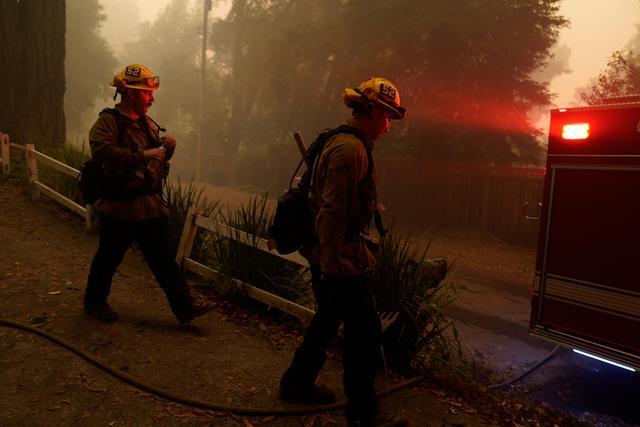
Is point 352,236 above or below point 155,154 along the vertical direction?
below

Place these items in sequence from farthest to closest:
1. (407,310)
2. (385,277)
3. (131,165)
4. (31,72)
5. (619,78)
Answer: (619,78), (31,72), (385,277), (407,310), (131,165)

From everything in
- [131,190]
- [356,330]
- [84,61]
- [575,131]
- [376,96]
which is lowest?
[356,330]

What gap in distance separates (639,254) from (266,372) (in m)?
3.15

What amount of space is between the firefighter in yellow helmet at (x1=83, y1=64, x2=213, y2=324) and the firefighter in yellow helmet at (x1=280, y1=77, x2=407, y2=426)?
1544mm

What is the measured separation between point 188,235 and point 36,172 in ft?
13.5

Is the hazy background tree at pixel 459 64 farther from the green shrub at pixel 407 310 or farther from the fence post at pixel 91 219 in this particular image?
the green shrub at pixel 407 310

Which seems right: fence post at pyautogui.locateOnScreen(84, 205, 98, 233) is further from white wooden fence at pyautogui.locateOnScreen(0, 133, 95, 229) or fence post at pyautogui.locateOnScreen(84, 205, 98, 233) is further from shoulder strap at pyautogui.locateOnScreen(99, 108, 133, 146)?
shoulder strap at pyautogui.locateOnScreen(99, 108, 133, 146)

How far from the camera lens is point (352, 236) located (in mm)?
2887

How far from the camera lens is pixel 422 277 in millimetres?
4148

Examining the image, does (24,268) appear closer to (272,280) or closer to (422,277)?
(272,280)

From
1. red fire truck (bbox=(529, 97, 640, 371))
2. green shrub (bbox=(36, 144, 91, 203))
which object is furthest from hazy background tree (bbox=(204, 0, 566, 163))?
red fire truck (bbox=(529, 97, 640, 371))

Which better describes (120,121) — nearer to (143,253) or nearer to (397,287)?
(143,253)

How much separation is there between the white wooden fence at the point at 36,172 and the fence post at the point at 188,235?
1.72m

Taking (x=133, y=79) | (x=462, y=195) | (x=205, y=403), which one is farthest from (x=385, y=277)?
(x=462, y=195)
